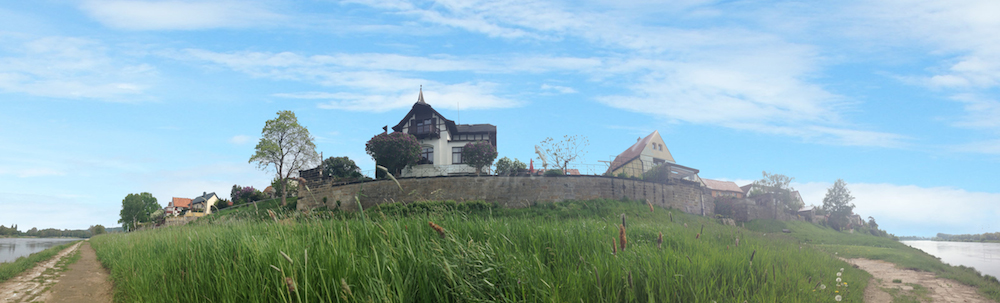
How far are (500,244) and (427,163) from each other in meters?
37.1

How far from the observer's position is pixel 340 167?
1537 inches

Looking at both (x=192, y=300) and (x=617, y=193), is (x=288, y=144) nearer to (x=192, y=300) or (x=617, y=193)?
(x=617, y=193)

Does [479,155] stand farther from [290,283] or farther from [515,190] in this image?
[290,283]

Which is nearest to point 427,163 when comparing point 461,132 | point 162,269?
point 461,132

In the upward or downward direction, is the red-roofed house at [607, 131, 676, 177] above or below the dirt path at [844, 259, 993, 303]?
above

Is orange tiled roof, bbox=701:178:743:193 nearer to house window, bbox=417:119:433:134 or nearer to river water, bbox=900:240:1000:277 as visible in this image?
river water, bbox=900:240:1000:277

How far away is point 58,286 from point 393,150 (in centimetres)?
2720

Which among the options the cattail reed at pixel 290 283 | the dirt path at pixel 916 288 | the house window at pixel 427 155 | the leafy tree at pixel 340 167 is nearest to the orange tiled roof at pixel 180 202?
the leafy tree at pixel 340 167

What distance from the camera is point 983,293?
355 inches

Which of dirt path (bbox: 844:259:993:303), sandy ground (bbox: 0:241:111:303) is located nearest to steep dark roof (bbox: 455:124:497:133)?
sandy ground (bbox: 0:241:111:303)

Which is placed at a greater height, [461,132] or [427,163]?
[461,132]

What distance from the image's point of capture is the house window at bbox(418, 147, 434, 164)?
1662 inches

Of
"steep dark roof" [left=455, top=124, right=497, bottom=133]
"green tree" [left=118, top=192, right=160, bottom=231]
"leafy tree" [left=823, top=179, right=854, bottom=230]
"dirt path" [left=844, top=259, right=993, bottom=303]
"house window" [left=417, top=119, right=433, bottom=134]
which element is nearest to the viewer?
"dirt path" [left=844, top=259, right=993, bottom=303]

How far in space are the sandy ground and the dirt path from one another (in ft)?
49.7
